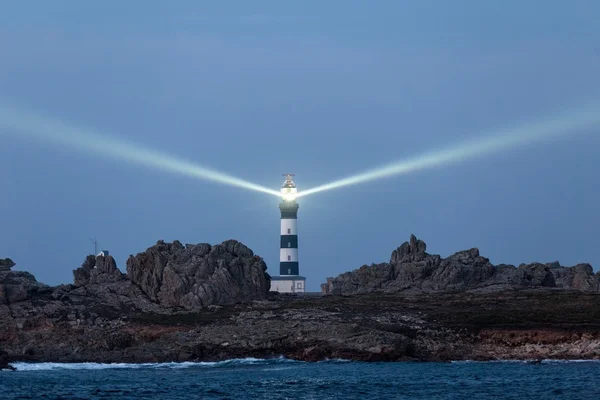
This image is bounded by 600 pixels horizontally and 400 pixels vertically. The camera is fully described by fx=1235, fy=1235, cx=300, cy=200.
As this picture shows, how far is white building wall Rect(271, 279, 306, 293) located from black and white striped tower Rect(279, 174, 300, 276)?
0.83m

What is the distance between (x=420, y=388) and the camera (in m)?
66.4

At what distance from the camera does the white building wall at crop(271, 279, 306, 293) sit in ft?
416

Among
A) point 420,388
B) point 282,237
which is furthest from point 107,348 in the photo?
point 282,237

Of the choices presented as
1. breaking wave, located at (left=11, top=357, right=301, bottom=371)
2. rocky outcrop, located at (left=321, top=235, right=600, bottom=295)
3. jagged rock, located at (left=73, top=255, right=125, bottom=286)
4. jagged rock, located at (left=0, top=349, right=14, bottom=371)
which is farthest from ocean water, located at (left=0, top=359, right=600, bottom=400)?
rocky outcrop, located at (left=321, top=235, right=600, bottom=295)

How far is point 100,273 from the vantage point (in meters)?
98.8

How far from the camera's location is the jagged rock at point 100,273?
98125 mm

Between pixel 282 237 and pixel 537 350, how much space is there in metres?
50.0

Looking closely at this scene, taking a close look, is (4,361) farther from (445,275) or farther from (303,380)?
(445,275)

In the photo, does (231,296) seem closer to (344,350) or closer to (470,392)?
(344,350)

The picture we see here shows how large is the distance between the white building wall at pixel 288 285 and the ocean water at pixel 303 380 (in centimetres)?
4426

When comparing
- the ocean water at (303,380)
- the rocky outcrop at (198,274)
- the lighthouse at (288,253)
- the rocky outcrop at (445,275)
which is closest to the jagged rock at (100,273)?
the rocky outcrop at (198,274)

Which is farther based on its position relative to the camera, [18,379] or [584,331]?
[584,331]

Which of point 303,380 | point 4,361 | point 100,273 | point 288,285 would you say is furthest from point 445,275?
point 4,361

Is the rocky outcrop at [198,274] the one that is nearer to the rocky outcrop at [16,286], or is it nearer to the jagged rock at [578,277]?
the rocky outcrop at [16,286]
